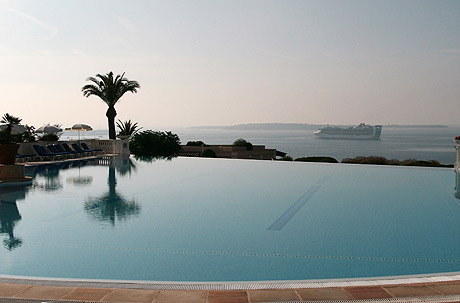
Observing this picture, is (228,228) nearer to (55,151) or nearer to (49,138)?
(55,151)

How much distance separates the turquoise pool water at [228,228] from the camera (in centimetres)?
529

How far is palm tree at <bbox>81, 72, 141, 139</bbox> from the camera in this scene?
1073 inches

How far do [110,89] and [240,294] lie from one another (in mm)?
24878

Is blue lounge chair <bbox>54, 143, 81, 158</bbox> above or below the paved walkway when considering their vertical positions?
above

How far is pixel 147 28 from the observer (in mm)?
23031

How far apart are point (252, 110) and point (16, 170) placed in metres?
58.9

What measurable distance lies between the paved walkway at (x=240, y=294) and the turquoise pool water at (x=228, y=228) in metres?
0.79

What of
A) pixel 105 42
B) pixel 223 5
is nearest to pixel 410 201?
pixel 223 5

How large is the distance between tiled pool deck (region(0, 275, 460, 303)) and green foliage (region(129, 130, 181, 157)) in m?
21.1

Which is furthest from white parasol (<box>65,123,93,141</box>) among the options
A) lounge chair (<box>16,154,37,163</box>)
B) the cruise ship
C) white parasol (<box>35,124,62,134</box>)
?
the cruise ship

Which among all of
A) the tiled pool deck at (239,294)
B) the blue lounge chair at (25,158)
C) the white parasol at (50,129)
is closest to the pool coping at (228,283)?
the tiled pool deck at (239,294)

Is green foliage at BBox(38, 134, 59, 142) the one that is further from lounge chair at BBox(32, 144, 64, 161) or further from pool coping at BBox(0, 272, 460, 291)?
pool coping at BBox(0, 272, 460, 291)

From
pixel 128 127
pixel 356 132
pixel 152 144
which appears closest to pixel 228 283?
pixel 152 144

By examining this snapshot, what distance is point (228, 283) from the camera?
452 cm
